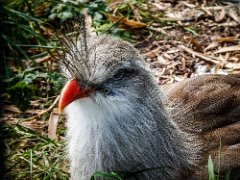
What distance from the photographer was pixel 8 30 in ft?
11.5

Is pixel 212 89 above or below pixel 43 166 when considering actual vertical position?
above

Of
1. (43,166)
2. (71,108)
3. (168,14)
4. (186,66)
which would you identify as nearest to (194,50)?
(186,66)

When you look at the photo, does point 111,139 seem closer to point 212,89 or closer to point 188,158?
point 188,158

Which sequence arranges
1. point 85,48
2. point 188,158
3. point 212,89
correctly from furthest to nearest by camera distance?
point 212,89, point 188,158, point 85,48

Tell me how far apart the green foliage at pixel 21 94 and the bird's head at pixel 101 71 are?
0.95 m

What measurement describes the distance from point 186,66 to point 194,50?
160 millimetres

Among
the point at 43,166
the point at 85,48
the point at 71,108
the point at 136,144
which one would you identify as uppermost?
the point at 85,48

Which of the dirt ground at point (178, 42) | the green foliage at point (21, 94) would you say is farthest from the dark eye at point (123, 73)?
the green foliage at point (21, 94)

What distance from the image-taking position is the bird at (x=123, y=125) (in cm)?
219

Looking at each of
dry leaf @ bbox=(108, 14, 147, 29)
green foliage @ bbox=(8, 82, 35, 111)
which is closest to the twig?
dry leaf @ bbox=(108, 14, 147, 29)

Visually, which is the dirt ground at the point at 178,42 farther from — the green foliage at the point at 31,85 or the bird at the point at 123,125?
the bird at the point at 123,125

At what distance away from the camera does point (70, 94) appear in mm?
2133

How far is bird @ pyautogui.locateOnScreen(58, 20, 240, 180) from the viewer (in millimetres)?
2186

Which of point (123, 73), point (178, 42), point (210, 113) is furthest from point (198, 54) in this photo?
point (123, 73)
